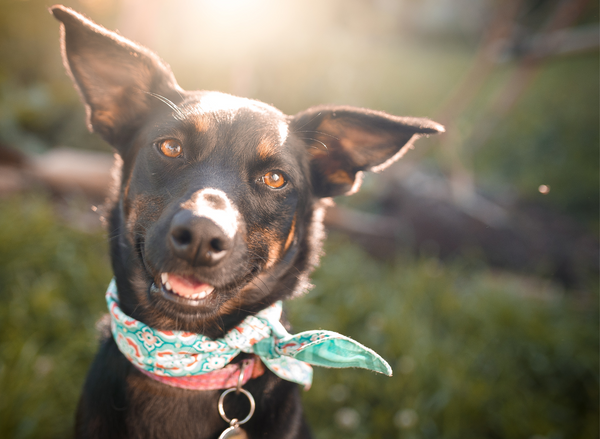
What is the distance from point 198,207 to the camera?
4.39 feet

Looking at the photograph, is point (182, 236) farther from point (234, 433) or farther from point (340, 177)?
point (340, 177)

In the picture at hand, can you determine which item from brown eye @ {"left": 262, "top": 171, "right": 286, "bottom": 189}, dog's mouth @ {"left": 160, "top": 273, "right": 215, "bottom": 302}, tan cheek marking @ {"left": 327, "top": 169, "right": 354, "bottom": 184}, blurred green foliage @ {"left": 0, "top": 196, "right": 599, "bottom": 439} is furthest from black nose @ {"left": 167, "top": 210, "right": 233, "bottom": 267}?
blurred green foliage @ {"left": 0, "top": 196, "right": 599, "bottom": 439}

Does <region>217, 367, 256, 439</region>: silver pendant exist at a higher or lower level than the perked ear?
lower

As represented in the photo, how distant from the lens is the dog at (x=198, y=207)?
5.04ft

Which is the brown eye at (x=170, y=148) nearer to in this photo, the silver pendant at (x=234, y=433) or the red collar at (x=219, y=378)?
the red collar at (x=219, y=378)

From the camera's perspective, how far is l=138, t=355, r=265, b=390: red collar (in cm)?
162

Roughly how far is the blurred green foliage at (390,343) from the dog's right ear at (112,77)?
1.83m

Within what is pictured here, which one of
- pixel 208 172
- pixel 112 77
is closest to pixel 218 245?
pixel 208 172

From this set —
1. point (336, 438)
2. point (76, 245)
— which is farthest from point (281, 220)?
point (76, 245)

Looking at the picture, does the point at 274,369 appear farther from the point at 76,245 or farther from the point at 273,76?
the point at 273,76

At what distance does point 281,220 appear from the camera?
185 centimetres

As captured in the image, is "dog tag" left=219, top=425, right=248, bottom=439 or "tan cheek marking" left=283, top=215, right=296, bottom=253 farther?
"tan cheek marking" left=283, top=215, right=296, bottom=253

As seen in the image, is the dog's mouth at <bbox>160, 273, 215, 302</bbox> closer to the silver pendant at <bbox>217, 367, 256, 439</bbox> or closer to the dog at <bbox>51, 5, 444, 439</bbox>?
the dog at <bbox>51, 5, 444, 439</bbox>

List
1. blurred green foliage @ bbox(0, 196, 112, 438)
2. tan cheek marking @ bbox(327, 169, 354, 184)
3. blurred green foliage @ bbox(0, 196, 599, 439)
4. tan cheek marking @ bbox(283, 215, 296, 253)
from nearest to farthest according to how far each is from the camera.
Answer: tan cheek marking @ bbox(283, 215, 296, 253), tan cheek marking @ bbox(327, 169, 354, 184), blurred green foliage @ bbox(0, 196, 112, 438), blurred green foliage @ bbox(0, 196, 599, 439)
